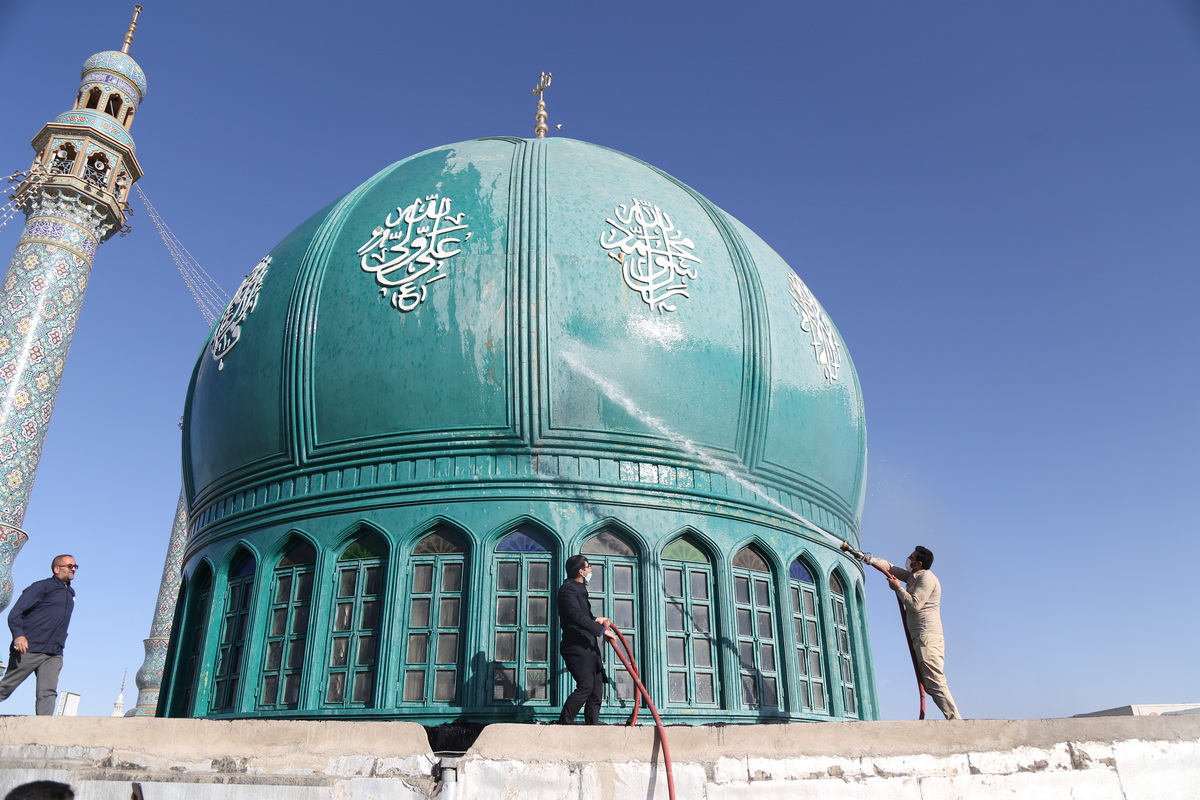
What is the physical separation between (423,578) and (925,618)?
18.3ft

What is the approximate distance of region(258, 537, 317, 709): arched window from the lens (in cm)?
1073

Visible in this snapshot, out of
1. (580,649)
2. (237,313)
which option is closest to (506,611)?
(580,649)

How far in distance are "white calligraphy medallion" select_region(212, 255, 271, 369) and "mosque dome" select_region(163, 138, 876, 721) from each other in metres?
0.08

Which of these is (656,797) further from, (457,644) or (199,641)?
(199,641)

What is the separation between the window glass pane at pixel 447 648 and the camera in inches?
405

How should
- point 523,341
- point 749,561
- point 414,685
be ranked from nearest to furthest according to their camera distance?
point 414,685, point 523,341, point 749,561

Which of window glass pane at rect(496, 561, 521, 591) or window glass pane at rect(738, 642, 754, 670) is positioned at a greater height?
window glass pane at rect(496, 561, 521, 591)

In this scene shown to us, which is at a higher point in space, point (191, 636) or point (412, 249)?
point (412, 249)

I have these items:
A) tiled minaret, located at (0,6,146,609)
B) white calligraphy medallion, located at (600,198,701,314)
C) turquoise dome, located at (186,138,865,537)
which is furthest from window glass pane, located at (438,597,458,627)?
tiled minaret, located at (0,6,146,609)

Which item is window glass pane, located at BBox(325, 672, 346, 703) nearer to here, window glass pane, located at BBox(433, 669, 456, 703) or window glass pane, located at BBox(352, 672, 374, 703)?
window glass pane, located at BBox(352, 672, 374, 703)

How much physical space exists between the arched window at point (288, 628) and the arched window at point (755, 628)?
5.09 meters

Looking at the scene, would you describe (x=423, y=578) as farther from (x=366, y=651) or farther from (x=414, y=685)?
(x=414, y=685)

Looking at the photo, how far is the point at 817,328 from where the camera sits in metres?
13.6

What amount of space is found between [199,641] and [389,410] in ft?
13.4
